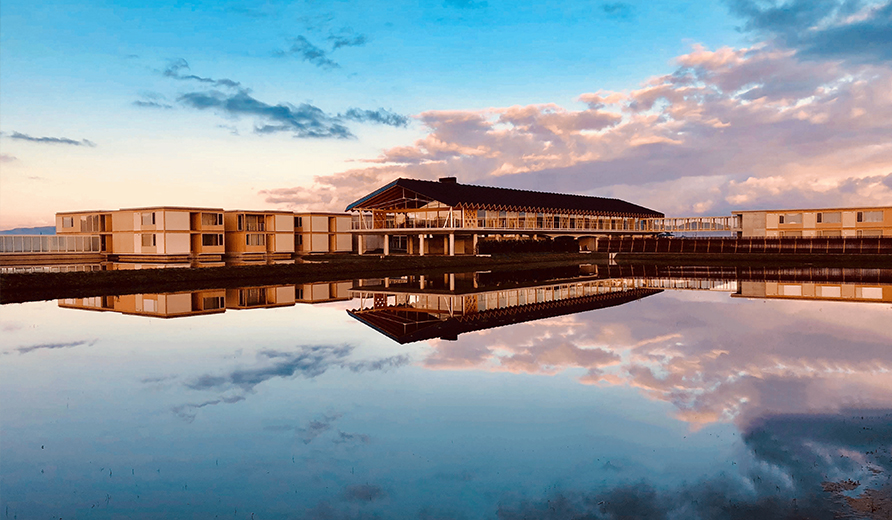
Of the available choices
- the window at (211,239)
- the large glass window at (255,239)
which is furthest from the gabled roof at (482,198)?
the window at (211,239)

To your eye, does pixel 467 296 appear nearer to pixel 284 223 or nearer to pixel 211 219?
pixel 211 219

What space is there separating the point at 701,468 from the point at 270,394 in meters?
7.15

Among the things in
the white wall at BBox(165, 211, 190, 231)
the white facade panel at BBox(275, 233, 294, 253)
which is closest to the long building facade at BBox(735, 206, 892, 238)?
the white facade panel at BBox(275, 233, 294, 253)

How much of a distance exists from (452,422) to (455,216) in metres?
→ 44.3

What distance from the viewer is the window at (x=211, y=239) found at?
5359 centimetres

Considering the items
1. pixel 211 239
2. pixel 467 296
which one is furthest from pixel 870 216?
pixel 211 239

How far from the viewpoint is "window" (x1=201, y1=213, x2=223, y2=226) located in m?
53.2

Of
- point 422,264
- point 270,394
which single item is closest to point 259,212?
point 422,264

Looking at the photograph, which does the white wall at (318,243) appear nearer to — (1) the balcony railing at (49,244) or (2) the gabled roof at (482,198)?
(2) the gabled roof at (482,198)

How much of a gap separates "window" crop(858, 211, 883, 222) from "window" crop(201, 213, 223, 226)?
6321cm

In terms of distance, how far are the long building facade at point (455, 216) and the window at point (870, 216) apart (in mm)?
25880

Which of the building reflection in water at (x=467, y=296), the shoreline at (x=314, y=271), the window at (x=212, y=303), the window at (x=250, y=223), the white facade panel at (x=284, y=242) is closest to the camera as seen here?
the building reflection in water at (x=467, y=296)

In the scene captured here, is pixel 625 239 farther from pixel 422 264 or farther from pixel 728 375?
pixel 728 375

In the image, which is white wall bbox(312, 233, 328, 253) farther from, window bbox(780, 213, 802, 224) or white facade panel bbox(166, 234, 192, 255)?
window bbox(780, 213, 802, 224)
